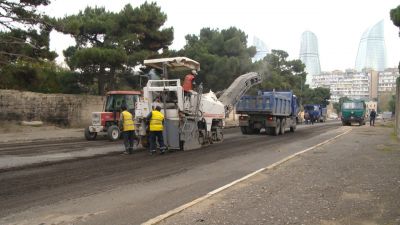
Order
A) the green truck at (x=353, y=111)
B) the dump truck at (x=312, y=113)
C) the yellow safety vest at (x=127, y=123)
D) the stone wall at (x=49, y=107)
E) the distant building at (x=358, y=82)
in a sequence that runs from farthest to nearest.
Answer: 1. the distant building at (x=358, y=82)
2. the dump truck at (x=312, y=113)
3. the green truck at (x=353, y=111)
4. the stone wall at (x=49, y=107)
5. the yellow safety vest at (x=127, y=123)

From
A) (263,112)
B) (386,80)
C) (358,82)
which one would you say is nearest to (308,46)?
(358,82)

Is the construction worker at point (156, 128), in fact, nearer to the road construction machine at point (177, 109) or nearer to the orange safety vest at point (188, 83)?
the road construction machine at point (177, 109)

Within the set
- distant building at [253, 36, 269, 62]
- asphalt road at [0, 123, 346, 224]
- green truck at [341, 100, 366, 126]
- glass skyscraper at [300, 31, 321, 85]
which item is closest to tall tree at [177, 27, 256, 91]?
distant building at [253, 36, 269, 62]

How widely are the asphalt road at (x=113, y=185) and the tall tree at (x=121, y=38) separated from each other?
55.1 feet

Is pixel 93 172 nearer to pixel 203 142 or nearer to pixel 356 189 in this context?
pixel 356 189

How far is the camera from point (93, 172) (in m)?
10.3

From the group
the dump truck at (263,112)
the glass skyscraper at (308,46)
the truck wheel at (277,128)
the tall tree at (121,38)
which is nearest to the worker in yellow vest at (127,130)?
the dump truck at (263,112)

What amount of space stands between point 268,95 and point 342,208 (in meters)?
16.8

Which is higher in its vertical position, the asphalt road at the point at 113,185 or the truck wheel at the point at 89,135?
the truck wheel at the point at 89,135

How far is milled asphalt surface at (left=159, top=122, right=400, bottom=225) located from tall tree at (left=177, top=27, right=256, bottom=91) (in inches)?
1025

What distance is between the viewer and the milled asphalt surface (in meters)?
6.29

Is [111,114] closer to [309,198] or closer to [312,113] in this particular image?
[309,198]

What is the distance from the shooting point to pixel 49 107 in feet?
90.6

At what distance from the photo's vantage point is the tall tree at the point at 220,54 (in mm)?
38062
